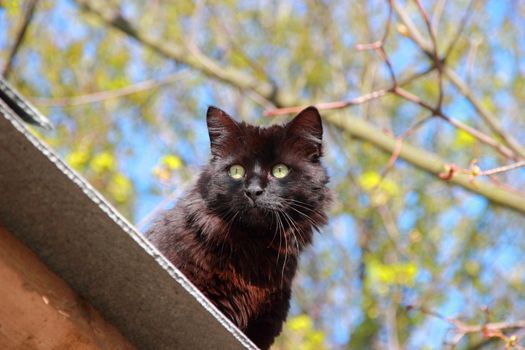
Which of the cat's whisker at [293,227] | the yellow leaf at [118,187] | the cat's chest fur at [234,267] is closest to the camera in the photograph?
the cat's chest fur at [234,267]

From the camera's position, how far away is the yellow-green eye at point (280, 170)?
9.32 ft

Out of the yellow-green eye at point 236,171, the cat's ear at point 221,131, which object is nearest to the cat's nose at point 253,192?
the yellow-green eye at point 236,171

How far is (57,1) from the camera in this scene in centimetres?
777

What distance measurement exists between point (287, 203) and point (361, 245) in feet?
18.4

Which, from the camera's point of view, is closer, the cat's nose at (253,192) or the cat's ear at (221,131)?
the cat's nose at (253,192)

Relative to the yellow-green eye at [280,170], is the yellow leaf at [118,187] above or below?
above

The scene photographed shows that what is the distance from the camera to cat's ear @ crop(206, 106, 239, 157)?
9.57 feet

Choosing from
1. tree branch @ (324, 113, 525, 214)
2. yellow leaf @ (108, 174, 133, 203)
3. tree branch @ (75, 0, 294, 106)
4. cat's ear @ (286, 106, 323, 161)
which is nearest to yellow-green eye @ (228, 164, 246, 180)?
cat's ear @ (286, 106, 323, 161)

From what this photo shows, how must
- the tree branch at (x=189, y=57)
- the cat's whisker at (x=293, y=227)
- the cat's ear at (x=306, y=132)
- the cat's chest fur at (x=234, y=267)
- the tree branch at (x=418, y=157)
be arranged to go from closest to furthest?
the cat's chest fur at (x=234, y=267), the cat's whisker at (x=293, y=227), the cat's ear at (x=306, y=132), the tree branch at (x=418, y=157), the tree branch at (x=189, y=57)

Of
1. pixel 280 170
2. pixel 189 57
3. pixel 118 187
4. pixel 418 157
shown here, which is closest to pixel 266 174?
pixel 280 170

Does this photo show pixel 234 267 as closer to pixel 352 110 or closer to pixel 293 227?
pixel 293 227

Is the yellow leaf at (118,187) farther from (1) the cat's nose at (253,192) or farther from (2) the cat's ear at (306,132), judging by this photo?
(1) the cat's nose at (253,192)

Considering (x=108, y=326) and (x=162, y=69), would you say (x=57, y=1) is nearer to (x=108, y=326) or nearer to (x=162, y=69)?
(x=162, y=69)

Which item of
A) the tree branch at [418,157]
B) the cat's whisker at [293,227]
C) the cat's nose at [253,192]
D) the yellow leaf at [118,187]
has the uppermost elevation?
the tree branch at [418,157]
